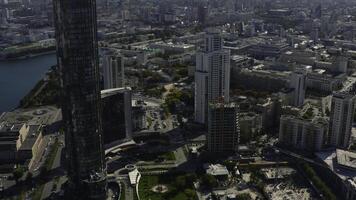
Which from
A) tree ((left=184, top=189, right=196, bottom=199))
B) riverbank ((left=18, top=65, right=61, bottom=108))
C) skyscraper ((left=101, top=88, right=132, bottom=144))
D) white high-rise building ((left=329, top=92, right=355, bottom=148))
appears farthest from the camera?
riverbank ((left=18, top=65, right=61, bottom=108))

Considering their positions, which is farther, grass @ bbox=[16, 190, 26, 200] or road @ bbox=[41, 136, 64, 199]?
road @ bbox=[41, 136, 64, 199]

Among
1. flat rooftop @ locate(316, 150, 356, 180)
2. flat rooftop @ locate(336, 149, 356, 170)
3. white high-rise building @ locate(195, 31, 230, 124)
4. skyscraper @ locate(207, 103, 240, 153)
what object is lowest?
flat rooftop @ locate(316, 150, 356, 180)

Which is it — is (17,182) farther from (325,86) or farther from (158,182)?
(325,86)

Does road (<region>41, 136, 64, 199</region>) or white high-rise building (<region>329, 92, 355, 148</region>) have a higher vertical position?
white high-rise building (<region>329, 92, 355, 148</region>)

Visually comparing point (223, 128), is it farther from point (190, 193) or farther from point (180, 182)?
point (190, 193)

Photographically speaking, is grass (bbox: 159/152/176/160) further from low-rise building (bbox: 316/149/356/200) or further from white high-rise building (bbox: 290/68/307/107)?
white high-rise building (bbox: 290/68/307/107)

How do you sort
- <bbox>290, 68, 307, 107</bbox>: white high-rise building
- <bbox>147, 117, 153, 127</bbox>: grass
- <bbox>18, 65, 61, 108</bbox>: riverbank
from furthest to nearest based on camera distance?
<bbox>18, 65, 61, 108</bbox>: riverbank, <bbox>290, 68, 307, 107</bbox>: white high-rise building, <bbox>147, 117, 153, 127</bbox>: grass

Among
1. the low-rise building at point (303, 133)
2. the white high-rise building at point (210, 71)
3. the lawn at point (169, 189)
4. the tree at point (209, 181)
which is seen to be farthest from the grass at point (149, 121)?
the low-rise building at point (303, 133)

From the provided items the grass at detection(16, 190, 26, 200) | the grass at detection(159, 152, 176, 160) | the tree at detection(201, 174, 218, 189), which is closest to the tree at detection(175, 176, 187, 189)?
the tree at detection(201, 174, 218, 189)

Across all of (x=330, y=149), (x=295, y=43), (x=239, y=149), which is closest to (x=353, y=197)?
(x=330, y=149)
